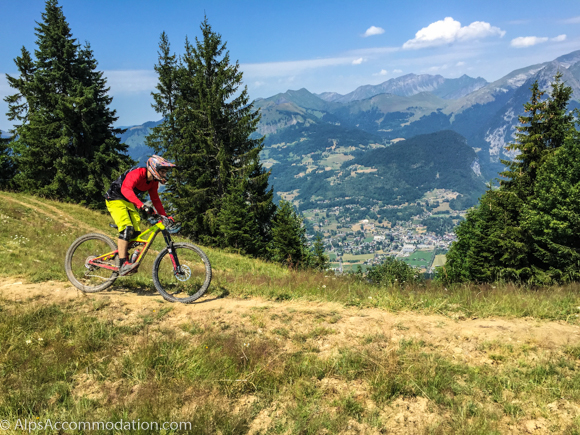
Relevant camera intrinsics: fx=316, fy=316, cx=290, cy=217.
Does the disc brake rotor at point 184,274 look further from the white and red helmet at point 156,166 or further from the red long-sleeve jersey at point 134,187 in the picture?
the white and red helmet at point 156,166

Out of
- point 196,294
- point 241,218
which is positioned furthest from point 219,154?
point 196,294

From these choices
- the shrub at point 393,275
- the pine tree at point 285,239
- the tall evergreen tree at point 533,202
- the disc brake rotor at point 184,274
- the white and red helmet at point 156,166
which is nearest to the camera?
the white and red helmet at point 156,166

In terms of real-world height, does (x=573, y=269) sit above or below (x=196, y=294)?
below

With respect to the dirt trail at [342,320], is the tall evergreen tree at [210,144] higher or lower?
higher

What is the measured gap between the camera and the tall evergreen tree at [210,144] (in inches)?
1133

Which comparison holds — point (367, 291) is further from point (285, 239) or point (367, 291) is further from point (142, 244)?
point (285, 239)

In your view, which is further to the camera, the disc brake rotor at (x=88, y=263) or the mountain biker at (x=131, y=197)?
the disc brake rotor at (x=88, y=263)

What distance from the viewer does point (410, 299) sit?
6672 millimetres

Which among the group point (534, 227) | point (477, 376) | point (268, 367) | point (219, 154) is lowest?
point (534, 227)

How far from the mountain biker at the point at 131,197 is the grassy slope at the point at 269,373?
120 cm

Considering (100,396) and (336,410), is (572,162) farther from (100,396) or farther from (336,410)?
(100,396)

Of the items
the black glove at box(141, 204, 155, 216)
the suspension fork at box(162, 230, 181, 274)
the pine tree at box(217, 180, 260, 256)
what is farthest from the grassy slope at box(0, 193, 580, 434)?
the pine tree at box(217, 180, 260, 256)

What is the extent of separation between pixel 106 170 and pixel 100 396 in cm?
3327

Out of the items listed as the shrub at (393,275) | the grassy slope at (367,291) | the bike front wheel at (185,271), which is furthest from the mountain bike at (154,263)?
the shrub at (393,275)
